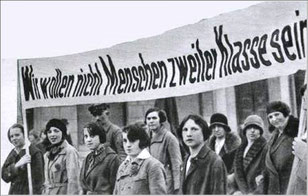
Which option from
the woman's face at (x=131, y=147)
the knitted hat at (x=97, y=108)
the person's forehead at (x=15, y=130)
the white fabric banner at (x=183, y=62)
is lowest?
the woman's face at (x=131, y=147)

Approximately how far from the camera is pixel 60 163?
15.4ft

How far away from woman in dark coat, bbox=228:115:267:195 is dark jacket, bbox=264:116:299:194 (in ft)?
0.19

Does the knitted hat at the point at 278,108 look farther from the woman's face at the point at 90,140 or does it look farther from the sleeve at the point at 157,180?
the woman's face at the point at 90,140

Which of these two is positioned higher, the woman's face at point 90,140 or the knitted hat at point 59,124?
the knitted hat at point 59,124

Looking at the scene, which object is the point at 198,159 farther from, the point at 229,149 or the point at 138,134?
the point at 138,134

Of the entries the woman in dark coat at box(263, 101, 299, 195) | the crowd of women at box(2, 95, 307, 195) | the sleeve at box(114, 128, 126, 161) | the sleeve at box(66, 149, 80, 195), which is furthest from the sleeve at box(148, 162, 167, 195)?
the woman in dark coat at box(263, 101, 299, 195)

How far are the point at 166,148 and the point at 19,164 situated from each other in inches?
47.1

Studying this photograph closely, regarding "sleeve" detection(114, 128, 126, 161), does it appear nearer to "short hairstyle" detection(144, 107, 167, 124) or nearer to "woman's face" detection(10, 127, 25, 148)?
"short hairstyle" detection(144, 107, 167, 124)

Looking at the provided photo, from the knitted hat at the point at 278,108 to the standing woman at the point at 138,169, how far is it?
848 mm

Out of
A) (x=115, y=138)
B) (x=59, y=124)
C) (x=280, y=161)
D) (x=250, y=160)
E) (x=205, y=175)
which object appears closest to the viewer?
(x=280, y=161)

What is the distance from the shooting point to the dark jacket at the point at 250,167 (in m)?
4.14

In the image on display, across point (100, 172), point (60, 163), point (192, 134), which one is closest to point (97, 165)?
point (100, 172)

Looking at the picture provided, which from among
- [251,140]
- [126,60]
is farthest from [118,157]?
[251,140]

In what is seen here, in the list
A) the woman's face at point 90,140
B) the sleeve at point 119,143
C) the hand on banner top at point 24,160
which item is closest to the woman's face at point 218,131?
the sleeve at point 119,143
